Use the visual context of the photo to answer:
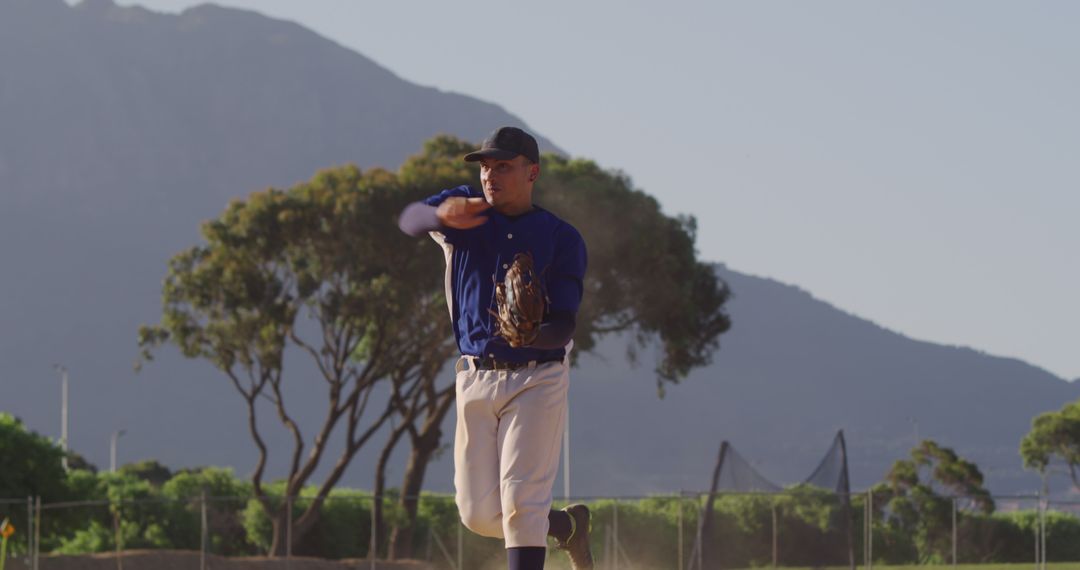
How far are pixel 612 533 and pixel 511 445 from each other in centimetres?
2999

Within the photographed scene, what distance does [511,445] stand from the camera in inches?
286

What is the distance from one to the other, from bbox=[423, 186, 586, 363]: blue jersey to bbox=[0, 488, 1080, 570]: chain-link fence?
9.96 m

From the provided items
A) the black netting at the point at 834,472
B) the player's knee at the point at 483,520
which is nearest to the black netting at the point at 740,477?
the black netting at the point at 834,472

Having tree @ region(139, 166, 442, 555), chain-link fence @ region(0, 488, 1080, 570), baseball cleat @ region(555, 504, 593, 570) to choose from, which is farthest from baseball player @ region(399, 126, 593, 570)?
tree @ region(139, 166, 442, 555)

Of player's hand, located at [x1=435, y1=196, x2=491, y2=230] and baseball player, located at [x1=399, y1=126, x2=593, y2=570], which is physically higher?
player's hand, located at [x1=435, y1=196, x2=491, y2=230]

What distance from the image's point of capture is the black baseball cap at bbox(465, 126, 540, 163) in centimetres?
729

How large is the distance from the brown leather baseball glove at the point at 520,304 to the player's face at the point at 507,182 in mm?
348

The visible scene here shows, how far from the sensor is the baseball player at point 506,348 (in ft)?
23.8

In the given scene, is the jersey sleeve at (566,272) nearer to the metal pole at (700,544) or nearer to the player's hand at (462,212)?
the player's hand at (462,212)

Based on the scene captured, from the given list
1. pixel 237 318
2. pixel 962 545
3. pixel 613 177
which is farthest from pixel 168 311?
pixel 962 545

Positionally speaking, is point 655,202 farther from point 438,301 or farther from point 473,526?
point 473,526

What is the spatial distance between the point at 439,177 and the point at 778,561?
1571 cm

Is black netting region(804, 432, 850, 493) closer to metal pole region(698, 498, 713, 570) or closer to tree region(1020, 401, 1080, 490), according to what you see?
metal pole region(698, 498, 713, 570)

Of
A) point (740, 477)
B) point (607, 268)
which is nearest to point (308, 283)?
point (607, 268)
